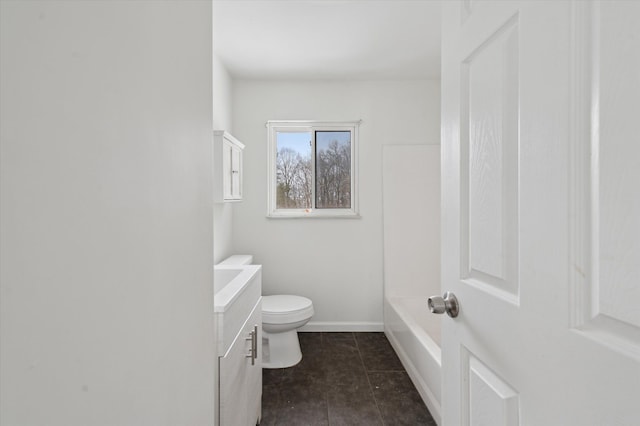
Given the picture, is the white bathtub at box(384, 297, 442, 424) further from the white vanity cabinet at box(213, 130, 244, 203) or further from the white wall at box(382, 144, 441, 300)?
the white vanity cabinet at box(213, 130, 244, 203)

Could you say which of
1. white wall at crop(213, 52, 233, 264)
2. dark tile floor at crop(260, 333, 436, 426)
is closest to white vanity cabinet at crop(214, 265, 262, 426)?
dark tile floor at crop(260, 333, 436, 426)

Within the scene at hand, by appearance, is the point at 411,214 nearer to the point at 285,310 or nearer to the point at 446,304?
the point at 285,310

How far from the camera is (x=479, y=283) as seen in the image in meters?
0.81

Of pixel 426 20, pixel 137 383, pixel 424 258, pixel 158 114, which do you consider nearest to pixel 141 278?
pixel 137 383

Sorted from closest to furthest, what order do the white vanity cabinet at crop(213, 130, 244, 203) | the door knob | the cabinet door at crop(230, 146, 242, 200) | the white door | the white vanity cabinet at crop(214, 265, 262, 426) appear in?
the white door
the door knob
the white vanity cabinet at crop(214, 265, 262, 426)
the white vanity cabinet at crop(213, 130, 244, 203)
the cabinet door at crop(230, 146, 242, 200)

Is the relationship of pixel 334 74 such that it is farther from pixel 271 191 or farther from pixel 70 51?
pixel 70 51

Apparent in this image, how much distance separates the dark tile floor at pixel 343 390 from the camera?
1986 mm

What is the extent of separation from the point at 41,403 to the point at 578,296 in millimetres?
695

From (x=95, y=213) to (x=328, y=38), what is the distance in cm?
251

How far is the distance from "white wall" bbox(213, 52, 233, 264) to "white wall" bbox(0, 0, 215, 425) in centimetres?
202

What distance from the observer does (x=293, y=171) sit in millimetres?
3412

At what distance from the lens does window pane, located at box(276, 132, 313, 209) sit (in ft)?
11.1

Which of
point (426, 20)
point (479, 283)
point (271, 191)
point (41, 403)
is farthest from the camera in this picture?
point (271, 191)

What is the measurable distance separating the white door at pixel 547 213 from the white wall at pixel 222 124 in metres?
2.14
